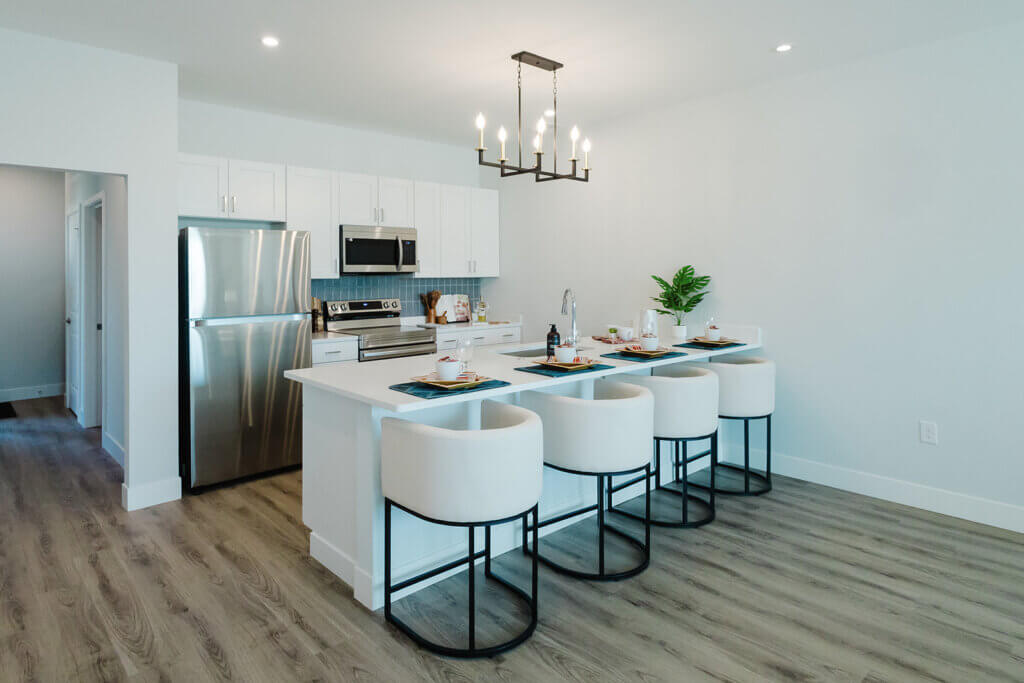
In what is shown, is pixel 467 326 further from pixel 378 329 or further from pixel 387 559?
pixel 387 559

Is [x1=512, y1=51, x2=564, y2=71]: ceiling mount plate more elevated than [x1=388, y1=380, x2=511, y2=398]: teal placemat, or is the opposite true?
[x1=512, y1=51, x2=564, y2=71]: ceiling mount plate

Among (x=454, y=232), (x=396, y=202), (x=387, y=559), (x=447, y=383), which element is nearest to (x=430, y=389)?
(x=447, y=383)

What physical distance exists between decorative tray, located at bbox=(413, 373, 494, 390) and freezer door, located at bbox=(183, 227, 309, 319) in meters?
1.87

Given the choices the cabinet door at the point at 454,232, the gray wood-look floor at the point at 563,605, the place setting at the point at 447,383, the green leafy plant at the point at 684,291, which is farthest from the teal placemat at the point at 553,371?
the cabinet door at the point at 454,232

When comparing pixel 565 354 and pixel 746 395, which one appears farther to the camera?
pixel 746 395

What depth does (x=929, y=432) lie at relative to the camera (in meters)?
3.49

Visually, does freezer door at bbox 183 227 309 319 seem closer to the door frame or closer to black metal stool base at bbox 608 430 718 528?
the door frame

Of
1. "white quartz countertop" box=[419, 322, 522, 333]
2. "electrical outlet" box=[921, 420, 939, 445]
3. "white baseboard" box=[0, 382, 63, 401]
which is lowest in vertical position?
"white baseboard" box=[0, 382, 63, 401]

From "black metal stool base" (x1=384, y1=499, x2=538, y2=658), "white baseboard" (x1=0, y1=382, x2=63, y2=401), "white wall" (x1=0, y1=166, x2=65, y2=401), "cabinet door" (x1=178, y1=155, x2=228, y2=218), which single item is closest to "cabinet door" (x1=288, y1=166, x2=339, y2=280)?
"cabinet door" (x1=178, y1=155, x2=228, y2=218)

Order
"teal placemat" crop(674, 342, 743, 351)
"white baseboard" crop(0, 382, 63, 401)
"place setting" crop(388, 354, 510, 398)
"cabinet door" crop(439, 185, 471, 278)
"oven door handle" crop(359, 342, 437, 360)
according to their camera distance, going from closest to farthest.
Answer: "place setting" crop(388, 354, 510, 398) < "teal placemat" crop(674, 342, 743, 351) < "oven door handle" crop(359, 342, 437, 360) < "cabinet door" crop(439, 185, 471, 278) < "white baseboard" crop(0, 382, 63, 401)

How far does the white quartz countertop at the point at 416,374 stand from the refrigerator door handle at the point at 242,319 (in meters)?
1.21

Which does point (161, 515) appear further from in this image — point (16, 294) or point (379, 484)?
point (16, 294)

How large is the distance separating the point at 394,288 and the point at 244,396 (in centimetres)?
198

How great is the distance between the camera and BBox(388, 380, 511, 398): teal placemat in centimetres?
233
